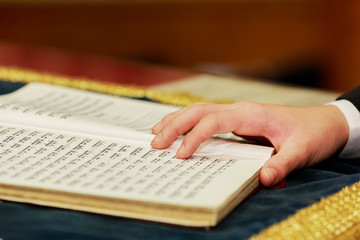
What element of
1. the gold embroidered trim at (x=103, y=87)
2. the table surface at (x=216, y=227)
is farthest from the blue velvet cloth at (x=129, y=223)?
the gold embroidered trim at (x=103, y=87)

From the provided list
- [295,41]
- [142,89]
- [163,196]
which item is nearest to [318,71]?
[295,41]

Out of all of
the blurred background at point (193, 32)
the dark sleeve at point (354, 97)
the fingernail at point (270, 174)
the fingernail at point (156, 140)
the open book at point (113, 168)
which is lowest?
the blurred background at point (193, 32)

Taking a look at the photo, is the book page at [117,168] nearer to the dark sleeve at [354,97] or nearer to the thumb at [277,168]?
the thumb at [277,168]

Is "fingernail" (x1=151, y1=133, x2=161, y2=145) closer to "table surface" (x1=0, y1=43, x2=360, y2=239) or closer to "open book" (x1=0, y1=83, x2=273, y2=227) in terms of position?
"open book" (x1=0, y1=83, x2=273, y2=227)

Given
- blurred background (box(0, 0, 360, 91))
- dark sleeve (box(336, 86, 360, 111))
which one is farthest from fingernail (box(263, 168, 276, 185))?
blurred background (box(0, 0, 360, 91))

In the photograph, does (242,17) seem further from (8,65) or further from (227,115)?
(227,115)

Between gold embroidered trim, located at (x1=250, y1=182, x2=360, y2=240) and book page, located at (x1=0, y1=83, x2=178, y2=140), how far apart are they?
227mm

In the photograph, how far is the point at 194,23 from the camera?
355 cm

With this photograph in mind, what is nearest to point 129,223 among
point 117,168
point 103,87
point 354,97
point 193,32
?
point 117,168

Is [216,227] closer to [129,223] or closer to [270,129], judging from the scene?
[129,223]

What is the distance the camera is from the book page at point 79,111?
0.77 metres

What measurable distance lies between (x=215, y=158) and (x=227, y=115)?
57 millimetres

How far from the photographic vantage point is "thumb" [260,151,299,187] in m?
0.69

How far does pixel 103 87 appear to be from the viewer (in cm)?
120
